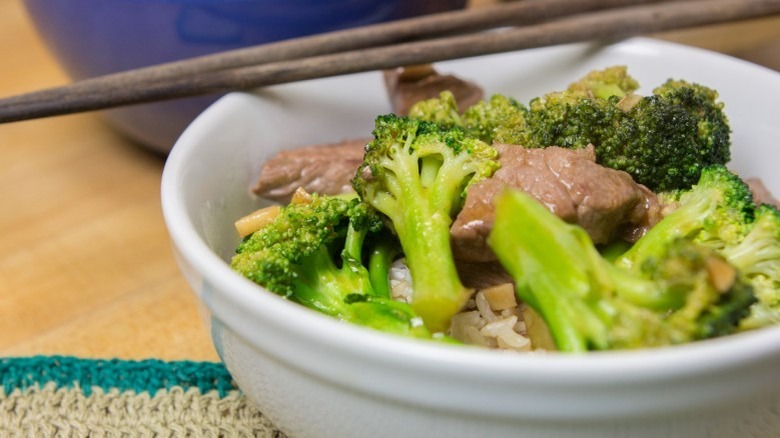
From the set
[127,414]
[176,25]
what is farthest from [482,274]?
[176,25]

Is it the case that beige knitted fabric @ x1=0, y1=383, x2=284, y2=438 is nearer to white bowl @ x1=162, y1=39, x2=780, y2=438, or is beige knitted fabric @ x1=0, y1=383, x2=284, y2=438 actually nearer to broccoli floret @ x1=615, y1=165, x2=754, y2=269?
white bowl @ x1=162, y1=39, x2=780, y2=438

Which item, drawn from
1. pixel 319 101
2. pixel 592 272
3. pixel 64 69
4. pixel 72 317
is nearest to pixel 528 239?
pixel 592 272

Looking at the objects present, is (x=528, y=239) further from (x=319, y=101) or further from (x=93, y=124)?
(x=93, y=124)

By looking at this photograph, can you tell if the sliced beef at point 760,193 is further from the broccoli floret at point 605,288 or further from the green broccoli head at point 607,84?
the broccoli floret at point 605,288

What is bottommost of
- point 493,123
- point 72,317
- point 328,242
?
point 72,317

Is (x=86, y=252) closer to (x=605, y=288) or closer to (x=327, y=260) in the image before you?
(x=327, y=260)
